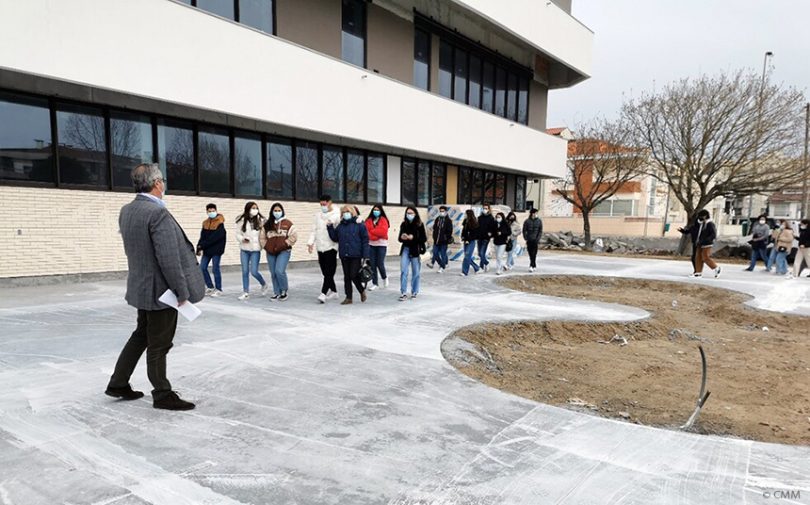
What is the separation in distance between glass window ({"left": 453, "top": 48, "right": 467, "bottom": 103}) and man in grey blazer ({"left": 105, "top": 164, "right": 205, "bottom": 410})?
17.2 metres

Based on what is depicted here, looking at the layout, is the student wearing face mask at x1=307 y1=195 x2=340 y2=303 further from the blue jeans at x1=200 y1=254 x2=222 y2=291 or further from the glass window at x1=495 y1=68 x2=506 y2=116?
the glass window at x1=495 y1=68 x2=506 y2=116

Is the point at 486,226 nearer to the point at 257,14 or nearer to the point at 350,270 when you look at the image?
the point at 350,270

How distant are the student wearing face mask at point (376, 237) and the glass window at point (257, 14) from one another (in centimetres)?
638

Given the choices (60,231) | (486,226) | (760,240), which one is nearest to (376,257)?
(486,226)

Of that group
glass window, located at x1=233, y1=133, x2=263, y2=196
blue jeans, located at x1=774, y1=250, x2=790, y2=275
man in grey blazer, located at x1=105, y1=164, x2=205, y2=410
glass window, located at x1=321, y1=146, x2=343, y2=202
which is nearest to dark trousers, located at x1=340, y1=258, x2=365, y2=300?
man in grey blazer, located at x1=105, y1=164, x2=205, y2=410

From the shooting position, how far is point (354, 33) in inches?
580

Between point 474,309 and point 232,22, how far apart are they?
8348mm

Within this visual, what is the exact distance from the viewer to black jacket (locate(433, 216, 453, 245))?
1233 cm

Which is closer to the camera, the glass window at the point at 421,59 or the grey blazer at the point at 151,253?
the grey blazer at the point at 151,253

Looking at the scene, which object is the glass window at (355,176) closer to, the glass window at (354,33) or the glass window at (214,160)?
the glass window at (354,33)

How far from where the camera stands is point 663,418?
4242 millimetres

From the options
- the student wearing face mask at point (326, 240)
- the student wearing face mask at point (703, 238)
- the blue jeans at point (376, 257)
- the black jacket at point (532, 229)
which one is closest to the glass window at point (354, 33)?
the black jacket at point (532, 229)

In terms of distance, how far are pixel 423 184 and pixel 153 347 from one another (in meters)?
15.7

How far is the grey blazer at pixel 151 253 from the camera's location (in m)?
3.36
